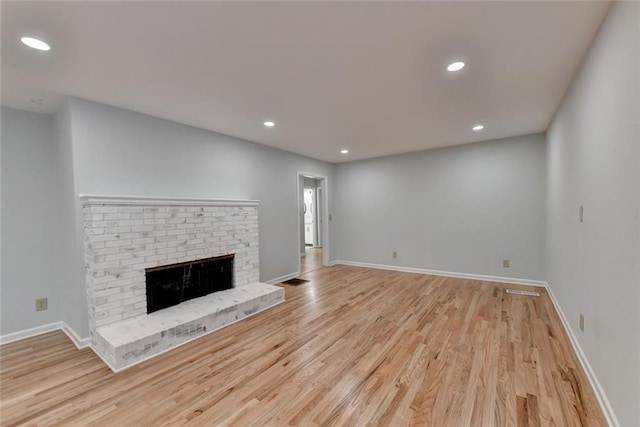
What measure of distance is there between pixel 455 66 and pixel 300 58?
120cm

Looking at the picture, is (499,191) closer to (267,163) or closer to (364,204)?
(364,204)

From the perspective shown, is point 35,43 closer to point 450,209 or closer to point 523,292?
point 450,209

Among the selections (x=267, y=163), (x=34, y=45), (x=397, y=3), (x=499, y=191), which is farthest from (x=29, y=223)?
(x=499, y=191)

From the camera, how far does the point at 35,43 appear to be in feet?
5.67

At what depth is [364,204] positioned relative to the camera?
5812 mm

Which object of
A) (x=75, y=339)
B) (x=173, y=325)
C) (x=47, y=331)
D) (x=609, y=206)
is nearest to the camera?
(x=609, y=206)

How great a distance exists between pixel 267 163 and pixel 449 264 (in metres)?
3.71

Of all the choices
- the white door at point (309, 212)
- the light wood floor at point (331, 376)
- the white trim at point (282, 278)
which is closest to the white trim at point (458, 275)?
the light wood floor at point (331, 376)

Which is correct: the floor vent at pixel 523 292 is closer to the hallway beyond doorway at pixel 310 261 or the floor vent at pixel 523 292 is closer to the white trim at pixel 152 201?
the hallway beyond doorway at pixel 310 261

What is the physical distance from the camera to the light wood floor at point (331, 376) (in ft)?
5.36

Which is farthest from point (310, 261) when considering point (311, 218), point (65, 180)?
point (65, 180)

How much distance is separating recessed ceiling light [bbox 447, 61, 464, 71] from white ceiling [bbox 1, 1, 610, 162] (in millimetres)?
58

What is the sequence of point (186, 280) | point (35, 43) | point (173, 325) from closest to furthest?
point (35, 43) → point (173, 325) → point (186, 280)

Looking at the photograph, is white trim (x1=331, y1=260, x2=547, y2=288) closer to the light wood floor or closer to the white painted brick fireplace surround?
the light wood floor
